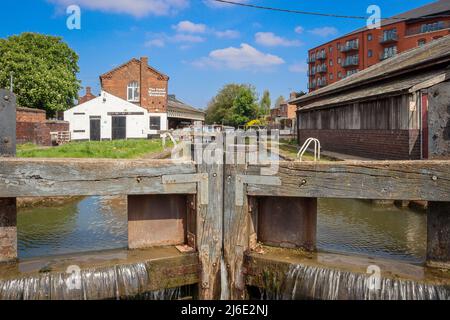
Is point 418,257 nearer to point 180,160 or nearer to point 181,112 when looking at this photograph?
point 180,160

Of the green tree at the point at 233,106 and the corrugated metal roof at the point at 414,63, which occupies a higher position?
the green tree at the point at 233,106

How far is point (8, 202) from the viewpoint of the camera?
15.0 ft

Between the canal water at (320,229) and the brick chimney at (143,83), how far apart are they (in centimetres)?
3150

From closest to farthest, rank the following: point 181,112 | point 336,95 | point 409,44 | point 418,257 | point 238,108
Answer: point 418,257 → point 336,95 → point 181,112 → point 409,44 → point 238,108

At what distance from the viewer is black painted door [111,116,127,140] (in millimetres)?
37125

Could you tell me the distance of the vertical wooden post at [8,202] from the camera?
4426 mm

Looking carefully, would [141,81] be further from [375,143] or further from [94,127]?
[375,143]

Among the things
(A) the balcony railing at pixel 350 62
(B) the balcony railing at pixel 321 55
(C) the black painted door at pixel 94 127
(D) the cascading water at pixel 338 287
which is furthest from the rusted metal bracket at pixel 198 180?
(B) the balcony railing at pixel 321 55

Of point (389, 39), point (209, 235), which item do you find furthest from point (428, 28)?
point (209, 235)

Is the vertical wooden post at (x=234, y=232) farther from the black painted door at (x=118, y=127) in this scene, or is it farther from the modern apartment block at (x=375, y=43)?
the modern apartment block at (x=375, y=43)

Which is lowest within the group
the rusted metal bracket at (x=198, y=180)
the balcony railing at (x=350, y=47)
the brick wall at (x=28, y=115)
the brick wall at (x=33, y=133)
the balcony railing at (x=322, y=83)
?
the rusted metal bracket at (x=198, y=180)

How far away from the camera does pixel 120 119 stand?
122 feet

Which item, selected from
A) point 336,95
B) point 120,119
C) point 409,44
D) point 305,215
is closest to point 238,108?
point 409,44
